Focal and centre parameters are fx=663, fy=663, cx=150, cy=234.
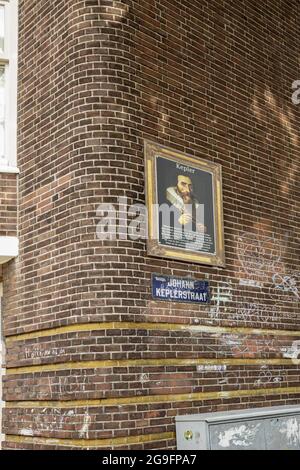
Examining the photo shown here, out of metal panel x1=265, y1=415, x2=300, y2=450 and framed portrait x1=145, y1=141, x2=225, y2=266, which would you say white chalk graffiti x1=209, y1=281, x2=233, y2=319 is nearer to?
framed portrait x1=145, y1=141, x2=225, y2=266

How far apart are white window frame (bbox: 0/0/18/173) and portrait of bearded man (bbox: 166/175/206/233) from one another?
2.03 m

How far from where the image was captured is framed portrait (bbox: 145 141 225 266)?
733 cm

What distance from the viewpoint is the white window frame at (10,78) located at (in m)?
8.25

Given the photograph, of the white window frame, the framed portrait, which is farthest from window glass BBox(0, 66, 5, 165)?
the framed portrait

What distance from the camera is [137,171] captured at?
7.23m

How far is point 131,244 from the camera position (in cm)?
700

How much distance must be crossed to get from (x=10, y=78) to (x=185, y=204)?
282 cm

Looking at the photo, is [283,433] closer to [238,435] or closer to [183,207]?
[238,435]

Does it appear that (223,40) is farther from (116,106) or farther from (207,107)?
(116,106)

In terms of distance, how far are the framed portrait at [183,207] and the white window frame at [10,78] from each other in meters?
1.89

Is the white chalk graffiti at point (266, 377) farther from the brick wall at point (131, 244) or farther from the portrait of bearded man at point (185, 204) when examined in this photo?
the portrait of bearded man at point (185, 204)

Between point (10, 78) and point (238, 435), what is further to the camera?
point (10, 78)

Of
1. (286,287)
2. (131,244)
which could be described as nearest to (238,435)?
(131,244)

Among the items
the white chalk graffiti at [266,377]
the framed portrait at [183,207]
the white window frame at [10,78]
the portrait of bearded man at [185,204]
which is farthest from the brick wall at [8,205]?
the white chalk graffiti at [266,377]
